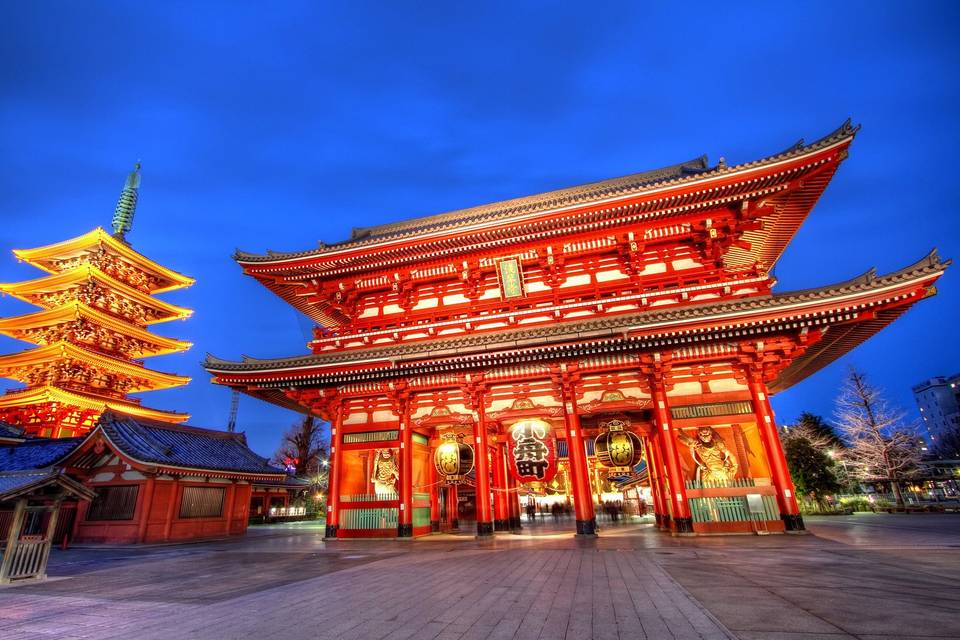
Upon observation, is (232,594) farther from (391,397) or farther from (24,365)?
(24,365)

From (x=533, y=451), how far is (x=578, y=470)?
5.24 ft

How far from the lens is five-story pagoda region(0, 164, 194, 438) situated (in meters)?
29.0

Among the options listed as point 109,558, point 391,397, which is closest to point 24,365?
point 109,558

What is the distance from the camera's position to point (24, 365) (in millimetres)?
30172

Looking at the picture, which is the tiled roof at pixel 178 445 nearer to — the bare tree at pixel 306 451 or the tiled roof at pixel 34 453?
the tiled roof at pixel 34 453

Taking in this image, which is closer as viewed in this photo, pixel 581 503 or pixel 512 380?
pixel 581 503

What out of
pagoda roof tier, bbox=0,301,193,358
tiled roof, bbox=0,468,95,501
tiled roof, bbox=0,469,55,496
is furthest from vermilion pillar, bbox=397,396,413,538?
pagoda roof tier, bbox=0,301,193,358

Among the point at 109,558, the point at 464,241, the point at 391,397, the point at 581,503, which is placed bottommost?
the point at 109,558

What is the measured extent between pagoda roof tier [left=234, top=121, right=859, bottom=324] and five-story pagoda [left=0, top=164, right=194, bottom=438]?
2169cm

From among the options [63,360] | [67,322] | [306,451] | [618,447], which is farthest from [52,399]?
[618,447]

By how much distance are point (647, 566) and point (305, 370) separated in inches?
496

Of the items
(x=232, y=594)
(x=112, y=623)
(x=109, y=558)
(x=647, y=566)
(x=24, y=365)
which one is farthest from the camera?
(x=24, y=365)

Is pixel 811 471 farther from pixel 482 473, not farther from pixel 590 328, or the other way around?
pixel 482 473

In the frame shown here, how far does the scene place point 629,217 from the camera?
15547mm
